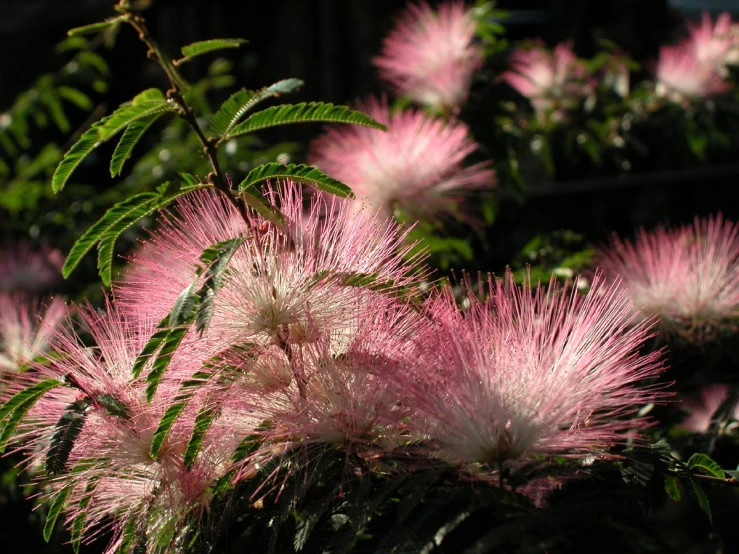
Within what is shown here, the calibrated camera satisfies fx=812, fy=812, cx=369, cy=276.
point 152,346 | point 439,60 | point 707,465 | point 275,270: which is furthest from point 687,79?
point 152,346

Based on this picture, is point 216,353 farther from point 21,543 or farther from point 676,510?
point 676,510

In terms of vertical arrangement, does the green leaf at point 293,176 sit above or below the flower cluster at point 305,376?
Answer: above

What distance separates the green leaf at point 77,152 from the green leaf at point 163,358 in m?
0.39

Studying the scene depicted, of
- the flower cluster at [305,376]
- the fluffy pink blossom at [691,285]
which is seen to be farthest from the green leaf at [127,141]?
the fluffy pink blossom at [691,285]

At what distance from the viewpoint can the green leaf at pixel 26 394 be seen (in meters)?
1.52

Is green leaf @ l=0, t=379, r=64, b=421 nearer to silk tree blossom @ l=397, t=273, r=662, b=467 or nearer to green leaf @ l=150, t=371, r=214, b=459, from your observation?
green leaf @ l=150, t=371, r=214, b=459

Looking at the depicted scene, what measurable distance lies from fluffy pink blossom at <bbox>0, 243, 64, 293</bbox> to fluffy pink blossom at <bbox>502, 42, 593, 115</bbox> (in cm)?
227

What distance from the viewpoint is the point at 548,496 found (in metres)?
1.33

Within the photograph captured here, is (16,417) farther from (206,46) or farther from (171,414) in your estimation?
(206,46)

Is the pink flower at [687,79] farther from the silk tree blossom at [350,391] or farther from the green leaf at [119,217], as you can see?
the green leaf at [119,217]

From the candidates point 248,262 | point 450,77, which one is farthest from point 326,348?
point 450,77

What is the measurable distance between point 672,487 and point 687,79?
2.81 meters

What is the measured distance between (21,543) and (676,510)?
3880mm

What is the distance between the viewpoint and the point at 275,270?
58.5 inches
